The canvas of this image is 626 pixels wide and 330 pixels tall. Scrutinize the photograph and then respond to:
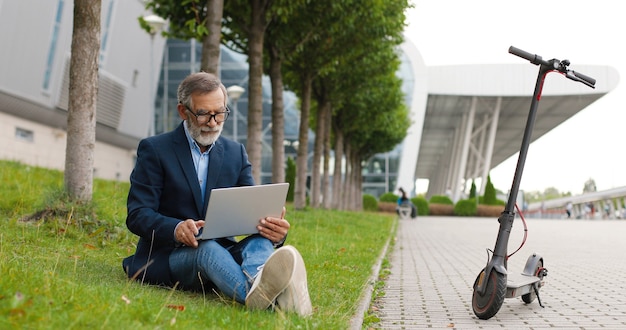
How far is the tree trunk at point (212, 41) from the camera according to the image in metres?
12.1

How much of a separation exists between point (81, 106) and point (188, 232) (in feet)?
14.1

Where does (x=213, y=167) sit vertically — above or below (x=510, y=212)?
above

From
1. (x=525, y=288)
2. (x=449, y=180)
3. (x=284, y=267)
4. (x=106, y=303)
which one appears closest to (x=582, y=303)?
(x=525, y=288)

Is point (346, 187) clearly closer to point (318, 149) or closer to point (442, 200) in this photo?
point (318, 149)

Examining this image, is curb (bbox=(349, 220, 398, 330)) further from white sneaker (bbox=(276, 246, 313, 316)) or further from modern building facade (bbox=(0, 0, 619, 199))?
modern building facade (bbox=(0, 0, 619, 199))

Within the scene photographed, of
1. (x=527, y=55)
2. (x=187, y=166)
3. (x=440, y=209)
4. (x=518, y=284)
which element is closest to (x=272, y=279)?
A: (x=187, y=166)

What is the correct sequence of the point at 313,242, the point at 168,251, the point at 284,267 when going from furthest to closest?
the point at 313,242 → the point at 168,251 → the point at 284,267

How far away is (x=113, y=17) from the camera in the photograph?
33.6 meters

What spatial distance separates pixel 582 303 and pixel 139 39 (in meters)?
32.7

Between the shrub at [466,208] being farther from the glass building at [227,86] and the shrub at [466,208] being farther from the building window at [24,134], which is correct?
the building window at [24,134]

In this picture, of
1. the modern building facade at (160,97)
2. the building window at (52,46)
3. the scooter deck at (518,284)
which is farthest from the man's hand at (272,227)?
the building window at (52,46)

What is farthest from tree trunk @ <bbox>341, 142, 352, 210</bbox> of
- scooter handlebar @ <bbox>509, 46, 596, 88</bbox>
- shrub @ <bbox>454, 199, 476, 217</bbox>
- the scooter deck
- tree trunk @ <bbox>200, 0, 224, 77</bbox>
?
scooter handlebar @ <bbox>509, 46, 596, 88</bbox>

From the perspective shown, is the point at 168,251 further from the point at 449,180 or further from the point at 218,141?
the point at 449,180

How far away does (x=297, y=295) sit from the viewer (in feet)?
14.7
